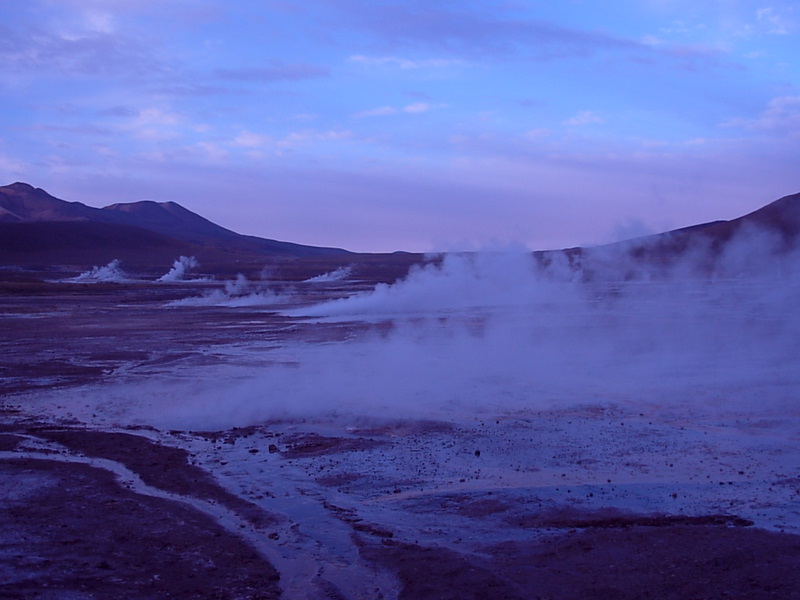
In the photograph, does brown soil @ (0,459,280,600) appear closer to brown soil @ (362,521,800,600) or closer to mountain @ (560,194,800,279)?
brown soil @ (362,521,800,600)

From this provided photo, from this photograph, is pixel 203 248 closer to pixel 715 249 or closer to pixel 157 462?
pixel 715 249

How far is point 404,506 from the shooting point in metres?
9.52

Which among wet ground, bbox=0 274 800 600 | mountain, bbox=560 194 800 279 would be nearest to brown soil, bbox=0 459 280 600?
wet ground, bbox=0 274 800 600

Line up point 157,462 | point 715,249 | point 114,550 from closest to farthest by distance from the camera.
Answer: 1. point 114,550
2. point 157,462
3. point 715,249

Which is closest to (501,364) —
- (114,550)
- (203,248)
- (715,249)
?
(114,550)

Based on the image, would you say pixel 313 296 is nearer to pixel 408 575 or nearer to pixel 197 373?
pixel 197 373

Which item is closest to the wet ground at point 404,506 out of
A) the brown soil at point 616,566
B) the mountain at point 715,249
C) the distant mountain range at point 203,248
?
the brown soil at point 616,566

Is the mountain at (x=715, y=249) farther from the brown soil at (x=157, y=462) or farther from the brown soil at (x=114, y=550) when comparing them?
the brown soil at (x=114, y=550)

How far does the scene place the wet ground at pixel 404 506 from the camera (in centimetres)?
729

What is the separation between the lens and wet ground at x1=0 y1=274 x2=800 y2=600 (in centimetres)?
729

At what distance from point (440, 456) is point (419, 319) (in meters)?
25.2

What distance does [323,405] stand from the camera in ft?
52.7

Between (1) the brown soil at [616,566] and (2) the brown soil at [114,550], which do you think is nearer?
(1) the brown soil at [616,566]

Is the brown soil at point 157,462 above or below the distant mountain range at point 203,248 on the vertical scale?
below
